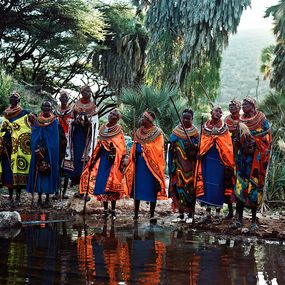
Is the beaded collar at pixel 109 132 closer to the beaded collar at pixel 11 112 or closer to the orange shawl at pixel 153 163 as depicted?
the orange shawl at pixel 153 163

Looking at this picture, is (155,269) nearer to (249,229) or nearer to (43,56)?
(249,229)

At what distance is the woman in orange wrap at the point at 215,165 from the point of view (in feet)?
26.5

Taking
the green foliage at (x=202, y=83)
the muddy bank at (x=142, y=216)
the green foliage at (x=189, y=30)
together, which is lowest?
the muddy bank at (x=142, y=216)

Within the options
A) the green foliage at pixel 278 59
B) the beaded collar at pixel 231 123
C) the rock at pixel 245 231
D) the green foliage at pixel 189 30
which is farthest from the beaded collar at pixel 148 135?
the green foliage at pixel 189 30

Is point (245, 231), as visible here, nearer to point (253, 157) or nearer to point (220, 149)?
point (253, 157)

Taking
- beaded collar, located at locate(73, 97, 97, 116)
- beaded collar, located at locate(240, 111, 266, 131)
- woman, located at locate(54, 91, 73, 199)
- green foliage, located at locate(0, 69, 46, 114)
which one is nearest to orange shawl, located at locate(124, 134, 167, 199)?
beaded collar, located at locate(73, 97, 97, 116)

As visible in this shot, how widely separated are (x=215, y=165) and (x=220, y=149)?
0.91 ft

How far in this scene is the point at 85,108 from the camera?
9570 millimetres

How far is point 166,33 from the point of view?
2056cm

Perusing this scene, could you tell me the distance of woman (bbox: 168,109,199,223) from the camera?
834cm

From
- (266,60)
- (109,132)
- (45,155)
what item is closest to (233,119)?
(109,132)

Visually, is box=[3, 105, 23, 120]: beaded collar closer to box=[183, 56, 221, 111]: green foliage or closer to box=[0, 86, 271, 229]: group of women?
box=[0, 86, 271, 229]: group of women

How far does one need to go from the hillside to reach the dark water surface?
62.2m

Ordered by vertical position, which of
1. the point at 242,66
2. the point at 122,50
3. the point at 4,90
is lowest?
the point at 4,90
